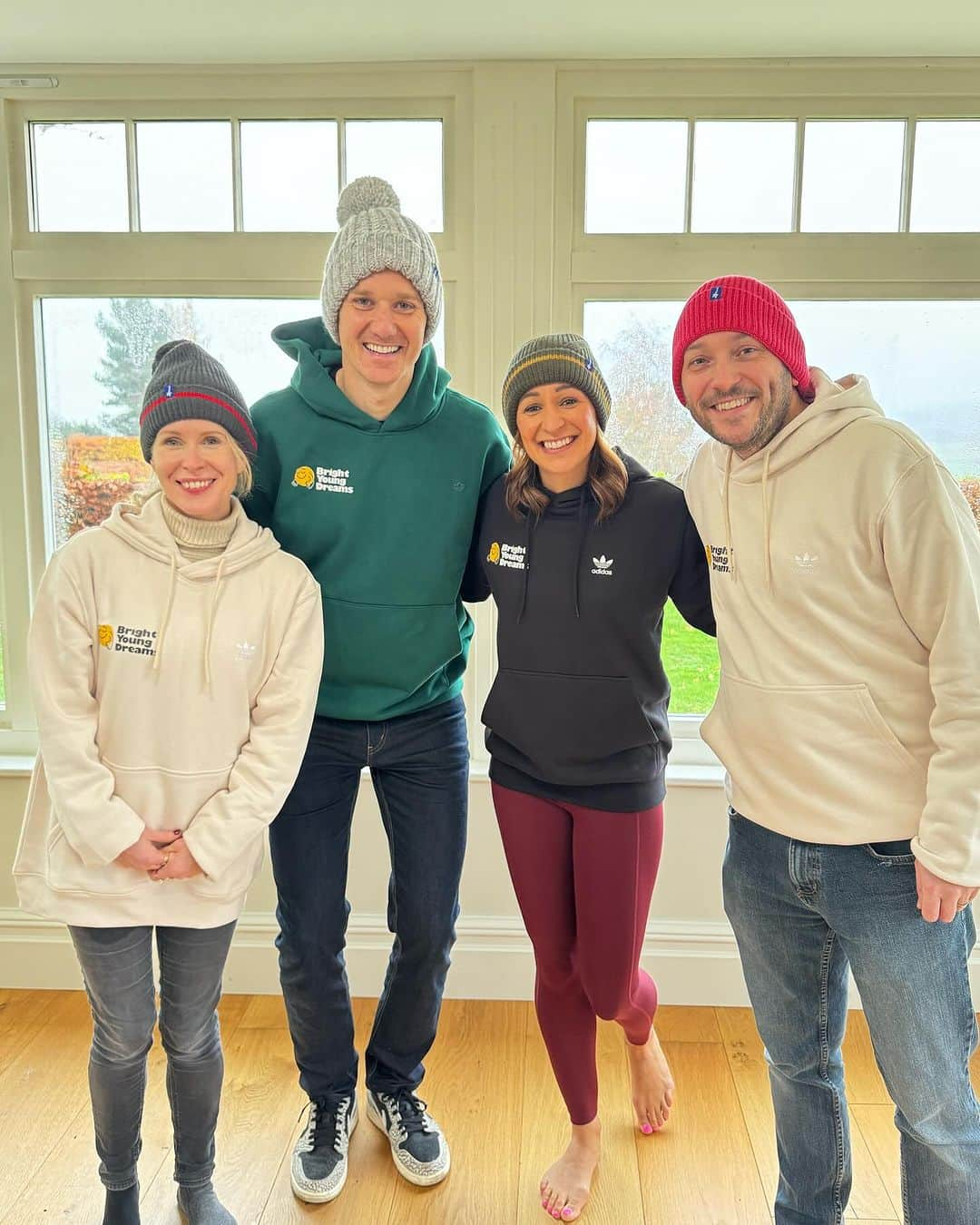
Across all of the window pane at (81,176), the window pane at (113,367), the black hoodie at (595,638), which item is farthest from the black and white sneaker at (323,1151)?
the window pane at (81,176)

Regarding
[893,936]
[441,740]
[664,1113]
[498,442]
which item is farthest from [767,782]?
[664,1113]

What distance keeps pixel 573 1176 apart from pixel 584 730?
2.92 ft

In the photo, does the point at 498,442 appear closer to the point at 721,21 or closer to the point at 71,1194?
the point at 721,21

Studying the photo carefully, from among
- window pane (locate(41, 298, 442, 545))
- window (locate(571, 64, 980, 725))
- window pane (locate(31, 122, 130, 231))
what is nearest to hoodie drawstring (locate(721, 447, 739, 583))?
window (locate(571, 64, 980, 725))

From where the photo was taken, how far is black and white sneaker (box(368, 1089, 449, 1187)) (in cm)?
177

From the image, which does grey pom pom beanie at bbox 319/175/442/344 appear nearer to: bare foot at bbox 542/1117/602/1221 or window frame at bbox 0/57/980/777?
window frame at bbox 0/57/980/777

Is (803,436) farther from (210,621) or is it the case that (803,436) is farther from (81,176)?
(81,176)

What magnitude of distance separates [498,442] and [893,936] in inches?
43.4

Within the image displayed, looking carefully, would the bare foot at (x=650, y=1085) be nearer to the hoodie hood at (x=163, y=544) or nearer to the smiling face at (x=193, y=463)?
the hoodie hood at (x=163, y=544)

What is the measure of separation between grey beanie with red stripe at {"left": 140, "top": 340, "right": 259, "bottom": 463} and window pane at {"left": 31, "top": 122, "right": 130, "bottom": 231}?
1.11 m

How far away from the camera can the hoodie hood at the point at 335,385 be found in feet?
5.52

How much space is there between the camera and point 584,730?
155cm

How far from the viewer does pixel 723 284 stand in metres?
1.35

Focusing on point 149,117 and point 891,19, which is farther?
point 149,117
